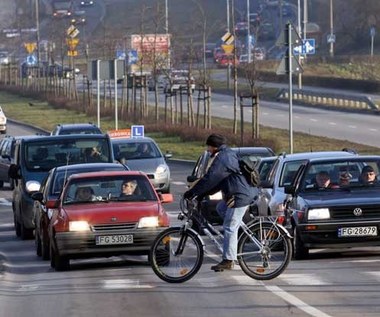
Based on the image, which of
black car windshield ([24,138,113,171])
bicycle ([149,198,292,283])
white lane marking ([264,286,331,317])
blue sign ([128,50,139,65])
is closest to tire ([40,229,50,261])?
bicycle ([149,198,292,283])

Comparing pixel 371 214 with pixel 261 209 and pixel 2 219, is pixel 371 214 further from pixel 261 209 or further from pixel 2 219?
pixel 2 219

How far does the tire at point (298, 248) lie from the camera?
18.7 meters

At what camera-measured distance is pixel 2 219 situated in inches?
1186

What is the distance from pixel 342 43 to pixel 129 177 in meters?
93.2

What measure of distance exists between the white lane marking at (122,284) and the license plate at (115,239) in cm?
125

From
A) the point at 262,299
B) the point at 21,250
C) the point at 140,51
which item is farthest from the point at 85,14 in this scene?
the point at 262,299

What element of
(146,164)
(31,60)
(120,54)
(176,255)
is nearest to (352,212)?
(176,255)

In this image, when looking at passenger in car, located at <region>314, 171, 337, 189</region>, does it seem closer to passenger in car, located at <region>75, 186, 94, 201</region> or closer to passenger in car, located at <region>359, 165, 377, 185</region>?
passenger in car, located at <region>359, 165, 377, 185</region>

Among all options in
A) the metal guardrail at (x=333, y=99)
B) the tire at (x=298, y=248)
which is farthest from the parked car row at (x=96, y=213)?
the metal guardrail at (x=333, y=99)

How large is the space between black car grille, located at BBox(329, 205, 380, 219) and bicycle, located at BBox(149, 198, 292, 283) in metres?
2.27

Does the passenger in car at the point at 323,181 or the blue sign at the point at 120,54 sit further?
the blue sign at the point at 120,54

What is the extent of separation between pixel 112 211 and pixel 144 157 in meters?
16.6

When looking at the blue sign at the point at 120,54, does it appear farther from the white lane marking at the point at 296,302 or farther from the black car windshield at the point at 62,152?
the white lane marking at the point at 296,302

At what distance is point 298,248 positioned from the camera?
61.7 ft
